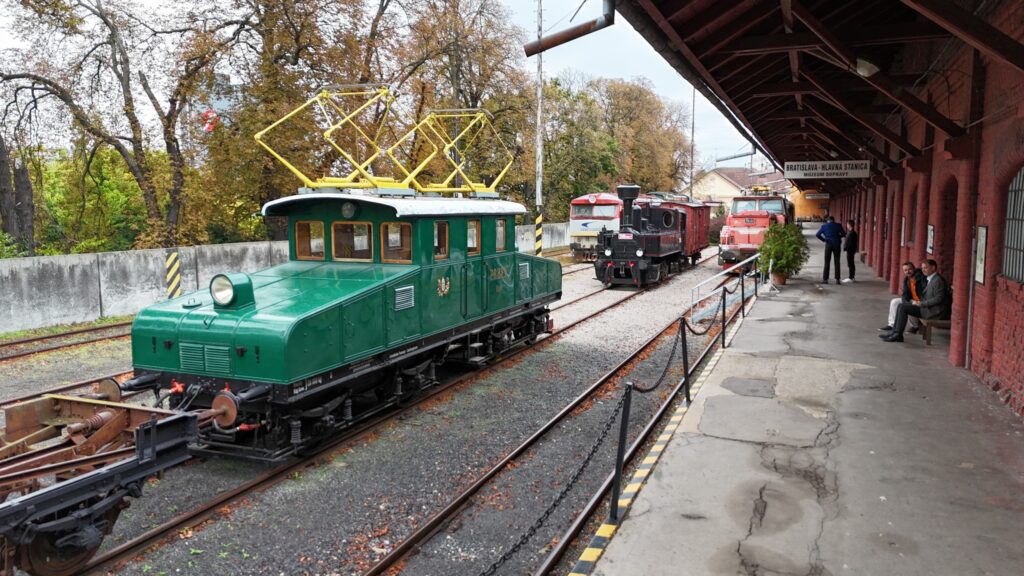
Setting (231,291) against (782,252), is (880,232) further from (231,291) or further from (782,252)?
(231,291)

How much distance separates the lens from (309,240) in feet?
29.9

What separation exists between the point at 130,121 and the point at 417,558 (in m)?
20.5

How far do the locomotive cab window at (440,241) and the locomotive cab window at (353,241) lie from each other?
81cm

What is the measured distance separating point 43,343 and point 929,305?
1539 cm

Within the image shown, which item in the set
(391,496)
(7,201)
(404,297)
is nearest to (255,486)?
(391,496)

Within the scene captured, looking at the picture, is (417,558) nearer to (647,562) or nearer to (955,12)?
(647,562)

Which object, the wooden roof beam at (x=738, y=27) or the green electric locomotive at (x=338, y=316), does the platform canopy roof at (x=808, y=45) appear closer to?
the wooden roof beam at (x=738, y=27)

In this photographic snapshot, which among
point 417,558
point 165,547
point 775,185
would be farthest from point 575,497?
point 775,185

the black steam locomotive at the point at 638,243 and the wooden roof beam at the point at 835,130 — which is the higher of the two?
the wooden roof beam at the point at 835,130

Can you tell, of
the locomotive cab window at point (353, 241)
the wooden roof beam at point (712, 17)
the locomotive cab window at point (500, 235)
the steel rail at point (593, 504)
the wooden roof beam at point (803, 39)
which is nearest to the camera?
the steel rail at point (593, 504)

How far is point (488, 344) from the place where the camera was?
1129 centimetres

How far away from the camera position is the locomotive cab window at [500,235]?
10.9m

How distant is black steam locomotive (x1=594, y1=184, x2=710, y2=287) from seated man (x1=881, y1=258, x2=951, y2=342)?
977cm

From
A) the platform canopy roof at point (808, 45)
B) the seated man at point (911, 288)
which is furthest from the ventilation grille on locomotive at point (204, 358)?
the seated man at point (911, 288)
